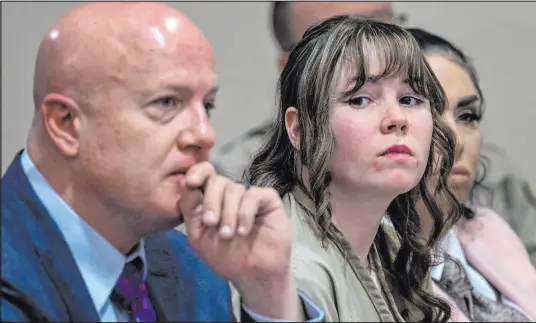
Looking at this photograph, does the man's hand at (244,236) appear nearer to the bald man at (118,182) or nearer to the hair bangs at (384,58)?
the bald man at (118,182)

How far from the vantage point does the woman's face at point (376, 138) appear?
81cm

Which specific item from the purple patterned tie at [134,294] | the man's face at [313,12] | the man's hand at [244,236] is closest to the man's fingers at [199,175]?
the man's hand at [244,236]

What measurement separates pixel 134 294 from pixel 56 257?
0.08m

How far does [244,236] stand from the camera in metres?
0.70

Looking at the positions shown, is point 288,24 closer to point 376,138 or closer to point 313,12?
point 313,12

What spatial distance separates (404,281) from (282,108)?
0.24m

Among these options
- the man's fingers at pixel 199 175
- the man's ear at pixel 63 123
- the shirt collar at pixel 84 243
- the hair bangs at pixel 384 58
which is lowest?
the shirt collar at pixel 84 243

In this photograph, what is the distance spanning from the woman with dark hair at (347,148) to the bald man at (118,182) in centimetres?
11

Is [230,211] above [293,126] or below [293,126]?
below

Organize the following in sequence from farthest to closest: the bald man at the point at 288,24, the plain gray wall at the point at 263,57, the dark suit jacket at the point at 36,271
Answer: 1. the bald man at the point at 288,24
2. the plain gray wall at the point at 263,57
3. the dark suit jacket at the point at 36,271

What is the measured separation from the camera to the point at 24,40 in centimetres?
78

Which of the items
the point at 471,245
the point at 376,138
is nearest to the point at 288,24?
the point at 376,138

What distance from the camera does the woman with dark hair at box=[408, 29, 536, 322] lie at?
3.29ft

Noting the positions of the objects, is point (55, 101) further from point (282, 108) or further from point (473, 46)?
point (473, 46)
